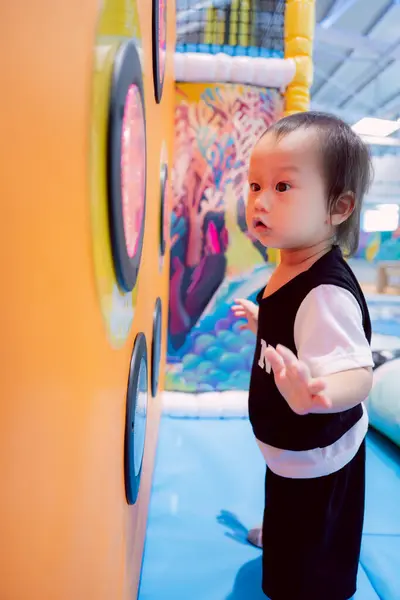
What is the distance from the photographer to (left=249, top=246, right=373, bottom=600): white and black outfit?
75 centimetres

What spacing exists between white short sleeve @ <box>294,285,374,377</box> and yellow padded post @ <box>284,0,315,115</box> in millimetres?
1309

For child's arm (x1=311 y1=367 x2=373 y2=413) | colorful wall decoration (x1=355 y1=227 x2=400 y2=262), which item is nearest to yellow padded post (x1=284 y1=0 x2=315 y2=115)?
child's arm (x1=311 y1=367 x2=373 y2=413)

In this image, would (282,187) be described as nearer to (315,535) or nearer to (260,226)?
(260,226)

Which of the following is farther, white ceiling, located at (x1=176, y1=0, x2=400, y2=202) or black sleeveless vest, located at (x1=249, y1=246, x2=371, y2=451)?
white ceiling, located at (x1=176, y1=0, x2=400, y2=202)

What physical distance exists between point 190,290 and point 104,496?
4.67ft

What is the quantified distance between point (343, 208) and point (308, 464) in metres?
0.40

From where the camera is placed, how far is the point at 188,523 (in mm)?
1165

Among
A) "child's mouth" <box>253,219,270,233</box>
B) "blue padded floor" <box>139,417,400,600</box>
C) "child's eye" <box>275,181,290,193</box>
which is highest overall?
"child's eye" <box>275,181,290,193</box>

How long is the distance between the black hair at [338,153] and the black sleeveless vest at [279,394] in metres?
0.09

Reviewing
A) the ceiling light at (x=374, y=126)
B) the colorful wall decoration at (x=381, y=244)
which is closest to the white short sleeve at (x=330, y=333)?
the colorful wall decoration at (x=381, y=244)

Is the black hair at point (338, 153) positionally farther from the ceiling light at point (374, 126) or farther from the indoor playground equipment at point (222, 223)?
the ceiling light at point (374, 126)

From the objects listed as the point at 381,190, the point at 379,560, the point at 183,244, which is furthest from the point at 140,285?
the point at 381,190

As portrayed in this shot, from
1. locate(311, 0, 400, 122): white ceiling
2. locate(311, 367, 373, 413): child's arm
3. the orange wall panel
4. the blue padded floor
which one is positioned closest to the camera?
the orange wall panel

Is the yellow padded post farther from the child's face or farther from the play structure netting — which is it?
the child's face
